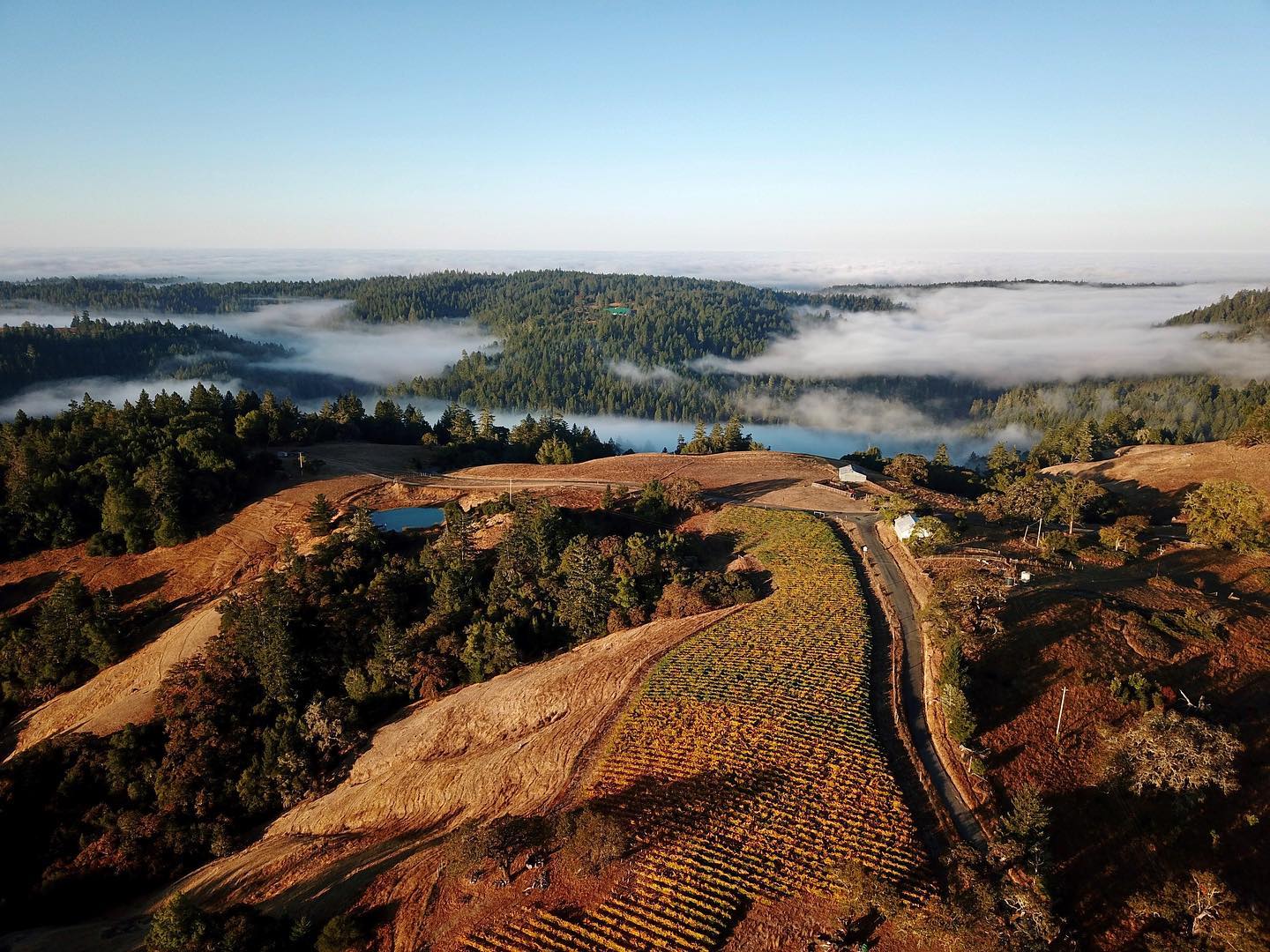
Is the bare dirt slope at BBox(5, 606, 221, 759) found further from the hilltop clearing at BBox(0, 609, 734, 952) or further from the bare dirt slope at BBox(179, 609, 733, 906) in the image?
the hilltop clearing at BBox(0, 609, 734, 952)

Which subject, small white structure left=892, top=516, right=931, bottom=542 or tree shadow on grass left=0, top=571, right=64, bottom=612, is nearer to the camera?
small white structure left=892, top=516, right=931, bottom=542

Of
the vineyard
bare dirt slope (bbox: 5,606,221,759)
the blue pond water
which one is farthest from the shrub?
bare dirt slope (bbox: 5,606,221,759)

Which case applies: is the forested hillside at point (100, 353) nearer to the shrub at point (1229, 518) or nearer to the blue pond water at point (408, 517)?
the blue pond water at point (408, 517)

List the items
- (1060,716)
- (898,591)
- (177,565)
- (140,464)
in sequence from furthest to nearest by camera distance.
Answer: (140,464)
(177,565)
(898,591)
(1060,716)

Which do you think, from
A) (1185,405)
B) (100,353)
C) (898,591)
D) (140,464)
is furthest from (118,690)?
(1185,405)

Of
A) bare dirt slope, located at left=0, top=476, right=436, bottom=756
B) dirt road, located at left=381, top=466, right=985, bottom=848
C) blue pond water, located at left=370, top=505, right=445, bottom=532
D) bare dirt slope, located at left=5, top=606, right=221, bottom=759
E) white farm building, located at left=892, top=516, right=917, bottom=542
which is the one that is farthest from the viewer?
blue pond water, located at left=370, top=505, right=445, bottom=532

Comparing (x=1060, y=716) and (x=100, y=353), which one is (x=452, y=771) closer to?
(x=1060, y=716)

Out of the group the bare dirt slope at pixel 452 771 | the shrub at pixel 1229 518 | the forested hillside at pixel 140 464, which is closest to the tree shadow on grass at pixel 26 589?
the forested hillside at pixel 140 464
